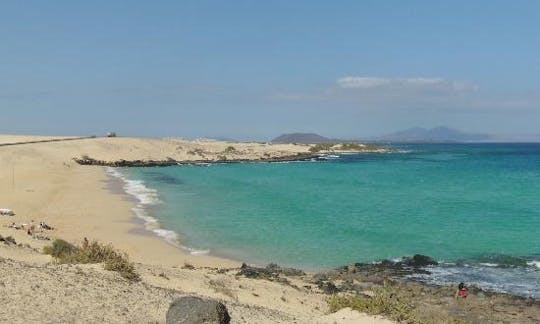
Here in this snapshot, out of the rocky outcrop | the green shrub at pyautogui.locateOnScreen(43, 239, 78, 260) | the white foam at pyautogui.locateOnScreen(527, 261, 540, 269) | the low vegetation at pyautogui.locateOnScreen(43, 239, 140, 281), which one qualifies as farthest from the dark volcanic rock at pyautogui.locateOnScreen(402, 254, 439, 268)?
the green shrub at pyautogui.locateOnScreen(43, 239, 78, 260)

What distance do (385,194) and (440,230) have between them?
19.7 meters

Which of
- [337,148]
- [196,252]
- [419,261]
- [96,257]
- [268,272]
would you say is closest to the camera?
[96,257]

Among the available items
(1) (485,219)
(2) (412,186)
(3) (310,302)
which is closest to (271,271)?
(3) (310,302)

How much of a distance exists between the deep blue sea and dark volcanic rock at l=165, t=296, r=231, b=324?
12810 millimetres

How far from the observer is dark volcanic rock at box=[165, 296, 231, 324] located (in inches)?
436

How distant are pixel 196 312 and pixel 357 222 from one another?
25.7m

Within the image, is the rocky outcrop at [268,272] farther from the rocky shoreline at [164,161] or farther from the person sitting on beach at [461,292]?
the rocky shoreline at [164,161]

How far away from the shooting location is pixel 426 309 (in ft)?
58.2

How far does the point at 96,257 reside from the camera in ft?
55.6

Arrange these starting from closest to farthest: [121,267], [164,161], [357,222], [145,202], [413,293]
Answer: [121,267]
[413,293]
[357,222]
[145,202]
[164,161]

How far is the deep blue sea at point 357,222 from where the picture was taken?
25672 millimetres

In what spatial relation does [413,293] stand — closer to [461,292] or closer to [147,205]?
[461,292]

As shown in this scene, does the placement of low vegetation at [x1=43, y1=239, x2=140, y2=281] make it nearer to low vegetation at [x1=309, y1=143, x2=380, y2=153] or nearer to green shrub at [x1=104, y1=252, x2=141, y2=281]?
green shrub at [x1=104, y1=252, x2=141, y2=281]

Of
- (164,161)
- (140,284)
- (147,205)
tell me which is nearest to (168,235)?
(147,205)
